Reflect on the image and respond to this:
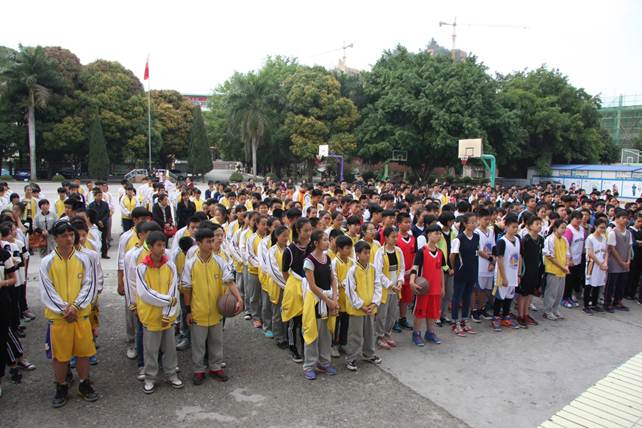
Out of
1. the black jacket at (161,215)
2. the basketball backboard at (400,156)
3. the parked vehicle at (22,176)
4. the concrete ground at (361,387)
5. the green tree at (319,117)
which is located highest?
the green tree at (319,117)

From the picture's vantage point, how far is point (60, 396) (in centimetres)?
429

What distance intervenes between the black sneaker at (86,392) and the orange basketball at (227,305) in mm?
1375

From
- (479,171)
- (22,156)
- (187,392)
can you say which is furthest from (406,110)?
(22,156)

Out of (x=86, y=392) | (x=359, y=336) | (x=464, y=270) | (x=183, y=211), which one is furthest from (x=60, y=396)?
(x=183, y=211)

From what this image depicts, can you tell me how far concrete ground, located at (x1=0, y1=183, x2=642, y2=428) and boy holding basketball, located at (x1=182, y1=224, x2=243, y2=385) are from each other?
0.25 meters

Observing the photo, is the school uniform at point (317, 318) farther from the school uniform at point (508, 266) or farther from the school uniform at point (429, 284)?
the school uniform at point (508, 266)

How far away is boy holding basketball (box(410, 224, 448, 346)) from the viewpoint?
587cm

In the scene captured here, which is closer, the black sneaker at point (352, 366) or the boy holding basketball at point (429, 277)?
the black sneaker at point (352, 366)

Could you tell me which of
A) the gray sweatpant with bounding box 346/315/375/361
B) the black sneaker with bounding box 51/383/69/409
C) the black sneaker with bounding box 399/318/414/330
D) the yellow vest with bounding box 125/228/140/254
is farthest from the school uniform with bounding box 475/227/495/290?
the black sneaker with bounding box 51/383/69/409

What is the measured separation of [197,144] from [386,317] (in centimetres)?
3773

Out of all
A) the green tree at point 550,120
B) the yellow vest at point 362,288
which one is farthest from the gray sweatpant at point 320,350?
the green tree at point 550,120

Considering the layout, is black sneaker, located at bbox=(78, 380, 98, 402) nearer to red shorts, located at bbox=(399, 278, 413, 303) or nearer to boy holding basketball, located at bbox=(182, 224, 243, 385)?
boy holding basketball, located at bbox=(182, 224, 243, 385)

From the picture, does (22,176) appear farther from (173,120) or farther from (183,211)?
(183,211)

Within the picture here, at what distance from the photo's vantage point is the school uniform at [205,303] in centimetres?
470
